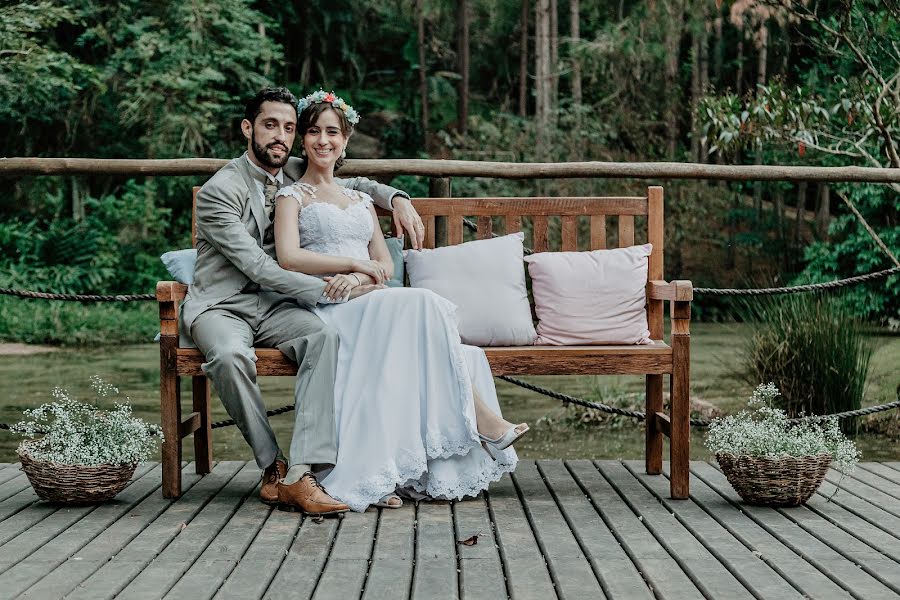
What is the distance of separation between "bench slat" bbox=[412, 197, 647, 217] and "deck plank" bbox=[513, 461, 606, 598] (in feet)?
2.94

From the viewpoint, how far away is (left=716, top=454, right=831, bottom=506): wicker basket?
319 cm

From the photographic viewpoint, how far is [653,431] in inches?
149

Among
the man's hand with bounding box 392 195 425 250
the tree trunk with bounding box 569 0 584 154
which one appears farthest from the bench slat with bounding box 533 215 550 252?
the tree trunk with bounding box 569 0 584 154

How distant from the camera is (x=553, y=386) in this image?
826 cm

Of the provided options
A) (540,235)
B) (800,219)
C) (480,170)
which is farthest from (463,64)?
(540,235)

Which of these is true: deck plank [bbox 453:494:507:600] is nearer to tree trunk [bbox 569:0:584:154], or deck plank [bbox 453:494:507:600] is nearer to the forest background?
the forest background

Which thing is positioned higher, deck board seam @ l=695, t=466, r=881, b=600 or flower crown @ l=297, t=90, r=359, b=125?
flower crown @ l=297, t=90, r=359, b=125

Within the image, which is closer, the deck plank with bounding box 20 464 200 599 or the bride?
the deck plank with bounding box 20 464 200 599

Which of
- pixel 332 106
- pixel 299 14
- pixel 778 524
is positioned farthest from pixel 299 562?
pixel 299 14

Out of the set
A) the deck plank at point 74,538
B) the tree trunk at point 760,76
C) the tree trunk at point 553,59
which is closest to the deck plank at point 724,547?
the deck plank at point 74,538

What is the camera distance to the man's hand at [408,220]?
365 centimetres

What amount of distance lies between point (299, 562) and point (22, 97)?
13.3m

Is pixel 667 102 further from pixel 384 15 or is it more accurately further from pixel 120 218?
pixel 120 218

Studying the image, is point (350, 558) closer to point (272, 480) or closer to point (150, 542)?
point (150, 542)
